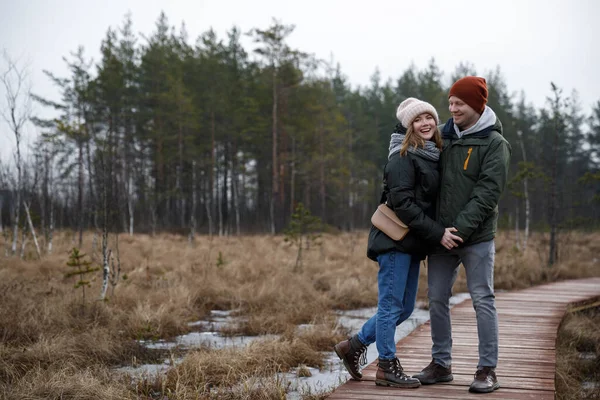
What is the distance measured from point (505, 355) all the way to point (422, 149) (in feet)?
7.10

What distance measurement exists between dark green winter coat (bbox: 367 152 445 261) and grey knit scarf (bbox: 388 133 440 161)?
0.03 metres

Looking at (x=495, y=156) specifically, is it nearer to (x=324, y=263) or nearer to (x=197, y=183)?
(x=324, y=263)

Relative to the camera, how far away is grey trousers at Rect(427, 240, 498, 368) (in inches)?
133

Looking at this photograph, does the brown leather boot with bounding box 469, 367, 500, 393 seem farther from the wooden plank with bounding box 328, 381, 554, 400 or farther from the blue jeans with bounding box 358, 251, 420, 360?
the blue jeans with bounding box 358, 251, 420, 360

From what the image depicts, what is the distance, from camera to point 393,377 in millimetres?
3480

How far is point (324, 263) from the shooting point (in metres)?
13.2

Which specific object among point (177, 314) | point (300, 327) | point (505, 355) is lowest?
point (300, 327)

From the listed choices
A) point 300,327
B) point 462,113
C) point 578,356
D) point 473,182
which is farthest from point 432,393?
point 300,327

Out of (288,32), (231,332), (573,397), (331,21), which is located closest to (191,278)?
(231,332)

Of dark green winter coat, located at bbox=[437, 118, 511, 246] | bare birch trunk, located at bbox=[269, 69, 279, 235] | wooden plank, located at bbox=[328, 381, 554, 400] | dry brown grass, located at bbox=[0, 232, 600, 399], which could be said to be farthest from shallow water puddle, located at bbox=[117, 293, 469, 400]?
bare birch trunk, located at bbox=[269, 69, 279, 235]

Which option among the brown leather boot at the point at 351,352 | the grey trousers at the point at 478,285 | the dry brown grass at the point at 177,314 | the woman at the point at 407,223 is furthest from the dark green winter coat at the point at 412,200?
the dry brown grass at the point at 177,314

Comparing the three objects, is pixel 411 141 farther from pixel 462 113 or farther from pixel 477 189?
pixel 477 189

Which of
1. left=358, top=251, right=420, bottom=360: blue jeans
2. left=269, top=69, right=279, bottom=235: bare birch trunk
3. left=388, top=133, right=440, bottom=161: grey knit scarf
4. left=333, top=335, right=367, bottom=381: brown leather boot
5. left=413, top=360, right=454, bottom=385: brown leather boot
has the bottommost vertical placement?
left=413, top=360, right=454, bottom=385: brown leather boot

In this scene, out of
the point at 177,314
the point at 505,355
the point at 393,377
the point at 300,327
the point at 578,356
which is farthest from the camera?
the point at 177,314
